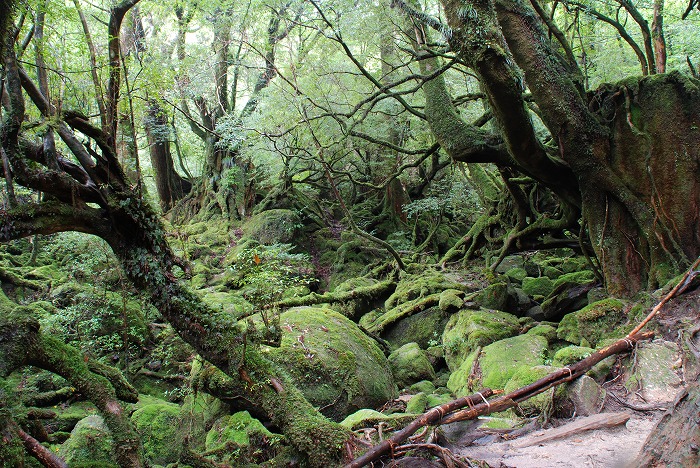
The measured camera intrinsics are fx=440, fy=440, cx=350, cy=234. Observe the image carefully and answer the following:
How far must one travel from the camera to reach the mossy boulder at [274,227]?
45.8ft

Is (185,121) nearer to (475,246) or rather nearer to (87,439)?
(475,246)

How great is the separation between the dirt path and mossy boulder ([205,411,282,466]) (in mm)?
1611

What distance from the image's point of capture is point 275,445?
3715mm

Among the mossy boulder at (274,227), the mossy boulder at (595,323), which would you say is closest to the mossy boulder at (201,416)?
the mossy boulder at (595,323)

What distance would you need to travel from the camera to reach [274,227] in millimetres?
14117

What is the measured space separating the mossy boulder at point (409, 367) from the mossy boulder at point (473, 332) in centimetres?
38

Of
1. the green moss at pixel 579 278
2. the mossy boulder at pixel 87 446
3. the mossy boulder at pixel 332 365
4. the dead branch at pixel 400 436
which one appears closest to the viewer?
the dead branch at pixel 400 436

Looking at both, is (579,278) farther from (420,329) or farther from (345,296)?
(345,296)

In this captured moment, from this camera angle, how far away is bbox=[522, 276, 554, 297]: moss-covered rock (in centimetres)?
924

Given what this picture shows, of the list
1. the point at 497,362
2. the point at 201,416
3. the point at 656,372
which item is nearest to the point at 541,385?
the point at 656,372

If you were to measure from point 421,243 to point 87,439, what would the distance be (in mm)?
11028

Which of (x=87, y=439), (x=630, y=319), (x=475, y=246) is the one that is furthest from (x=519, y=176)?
(x=87, y=439)

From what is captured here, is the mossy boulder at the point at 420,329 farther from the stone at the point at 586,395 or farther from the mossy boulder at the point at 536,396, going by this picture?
the stone at the point at 586,395

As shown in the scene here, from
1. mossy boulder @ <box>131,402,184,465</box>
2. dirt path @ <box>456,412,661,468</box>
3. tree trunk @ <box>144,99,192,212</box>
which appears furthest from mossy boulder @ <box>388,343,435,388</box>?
tree trunk @ <box>144,99,192,212</box>
